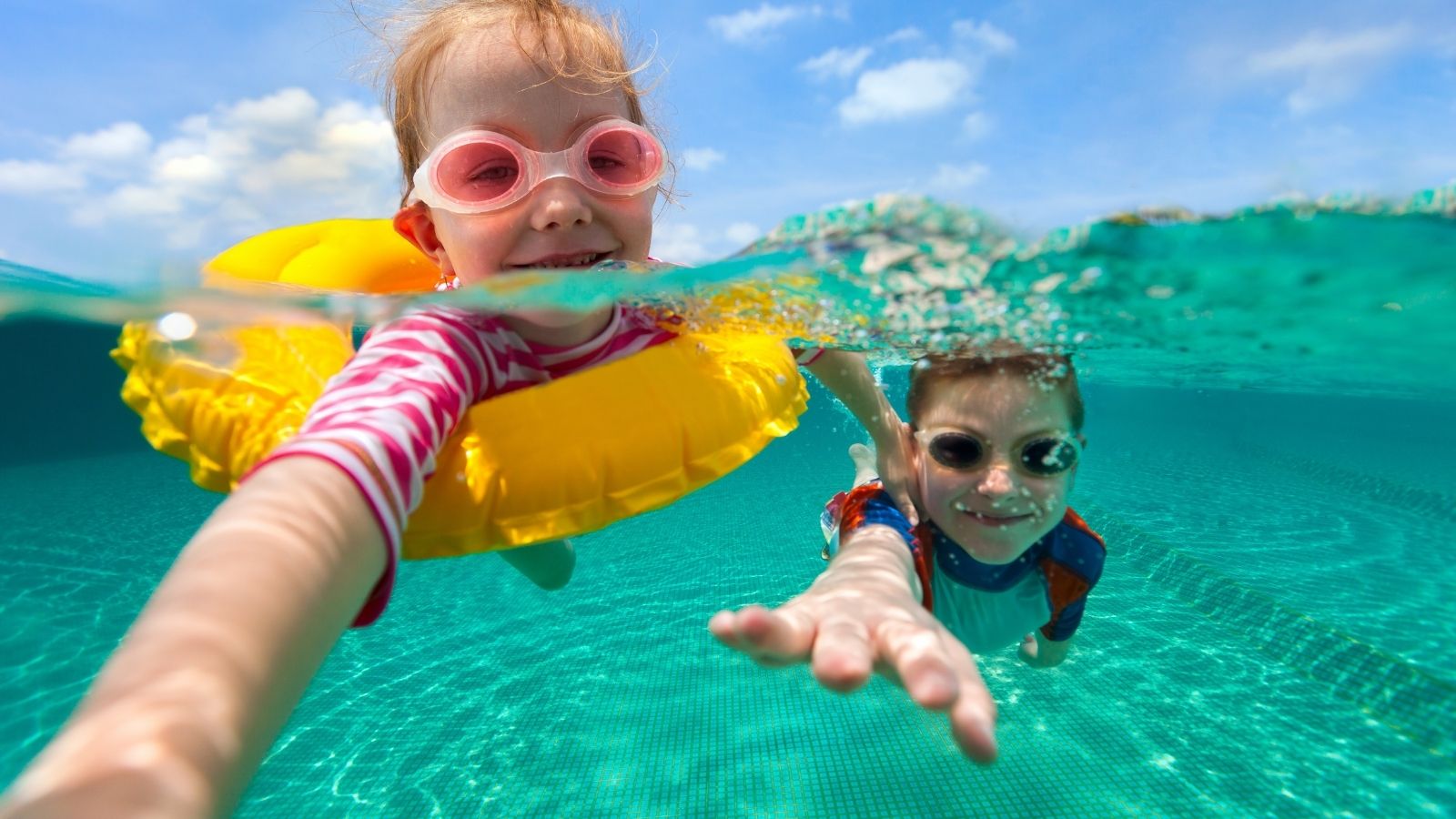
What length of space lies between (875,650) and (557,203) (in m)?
1.91

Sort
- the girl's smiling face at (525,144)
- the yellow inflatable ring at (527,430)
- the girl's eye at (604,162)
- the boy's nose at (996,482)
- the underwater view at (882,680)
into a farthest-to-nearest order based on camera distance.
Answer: the underwater view at (882,680)
the boy's nose at (996,482)
the girl's eye at (604,162)
the girl's smiling face at (525,144)
the yellow inflatable ring at (527,430)

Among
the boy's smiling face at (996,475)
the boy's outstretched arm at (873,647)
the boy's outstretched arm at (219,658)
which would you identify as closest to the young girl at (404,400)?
the boy's outstretched arm at (219,658)

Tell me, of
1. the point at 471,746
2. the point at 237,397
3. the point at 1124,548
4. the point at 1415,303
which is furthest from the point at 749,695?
the point at 1124,548

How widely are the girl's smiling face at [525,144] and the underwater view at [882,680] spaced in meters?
0.14

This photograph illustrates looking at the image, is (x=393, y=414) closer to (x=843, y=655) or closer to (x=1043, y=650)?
(x=843, y=655)

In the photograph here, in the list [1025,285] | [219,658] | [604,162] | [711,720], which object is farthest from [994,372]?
[711,720]

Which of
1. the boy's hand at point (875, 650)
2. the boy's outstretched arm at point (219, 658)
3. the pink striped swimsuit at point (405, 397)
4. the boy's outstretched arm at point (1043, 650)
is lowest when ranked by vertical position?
the boy's outstretched arm at point (1043, 650)

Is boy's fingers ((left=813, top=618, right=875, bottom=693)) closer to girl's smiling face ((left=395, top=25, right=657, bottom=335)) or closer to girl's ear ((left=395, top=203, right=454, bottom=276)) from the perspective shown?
girl's smiling face ((left=395, top=25, right=657, bottom=335))

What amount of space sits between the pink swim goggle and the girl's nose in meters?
0.03

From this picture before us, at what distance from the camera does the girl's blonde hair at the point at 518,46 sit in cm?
257

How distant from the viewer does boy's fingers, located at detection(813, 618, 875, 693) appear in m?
1.17

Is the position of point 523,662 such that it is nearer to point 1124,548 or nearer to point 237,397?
point 237,397

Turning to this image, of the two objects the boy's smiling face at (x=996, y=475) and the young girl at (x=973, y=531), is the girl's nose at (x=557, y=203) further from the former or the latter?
the boy's smiling face at (x=996, y=475)

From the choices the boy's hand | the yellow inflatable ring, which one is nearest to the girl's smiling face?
the yellow inflatable ring
